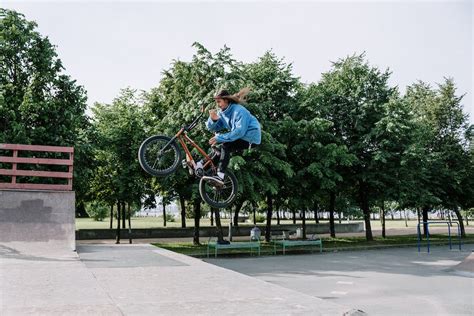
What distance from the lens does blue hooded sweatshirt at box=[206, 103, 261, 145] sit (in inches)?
268

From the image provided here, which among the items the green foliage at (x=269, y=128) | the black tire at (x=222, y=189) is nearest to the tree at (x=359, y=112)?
the green foliage at (x=269, y=128)

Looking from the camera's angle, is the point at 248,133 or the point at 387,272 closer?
the point at 248,133

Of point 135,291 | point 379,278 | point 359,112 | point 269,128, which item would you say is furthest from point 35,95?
point 359,112

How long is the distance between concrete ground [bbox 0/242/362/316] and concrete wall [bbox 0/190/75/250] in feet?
5.31

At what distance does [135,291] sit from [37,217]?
8054 mm

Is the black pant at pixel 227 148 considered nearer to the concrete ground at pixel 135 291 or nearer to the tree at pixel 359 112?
the concrete ground at pixel 135 291

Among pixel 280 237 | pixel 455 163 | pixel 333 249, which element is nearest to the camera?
pixel 333 249

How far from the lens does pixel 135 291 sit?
8.65 meters

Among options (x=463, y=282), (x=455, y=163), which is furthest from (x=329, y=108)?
(x=463, y=282)

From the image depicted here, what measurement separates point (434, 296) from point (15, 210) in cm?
1426

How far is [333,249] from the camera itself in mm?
29156

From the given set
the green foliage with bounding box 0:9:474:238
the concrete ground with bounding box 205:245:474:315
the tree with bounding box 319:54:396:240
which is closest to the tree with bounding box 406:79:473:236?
the green foliage with bounding box 0:9:474:238

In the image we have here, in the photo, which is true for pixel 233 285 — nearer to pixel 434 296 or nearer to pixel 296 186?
pixel 434 296

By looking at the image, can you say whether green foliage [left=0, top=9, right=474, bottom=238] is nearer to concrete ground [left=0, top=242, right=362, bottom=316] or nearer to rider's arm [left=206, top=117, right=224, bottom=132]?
concrete ground [left=0, top=242, right=362, bottom=316]
